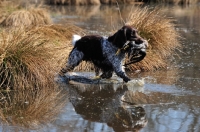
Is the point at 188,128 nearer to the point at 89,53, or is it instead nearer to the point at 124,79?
the point at 124,79

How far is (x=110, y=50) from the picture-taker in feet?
26.2

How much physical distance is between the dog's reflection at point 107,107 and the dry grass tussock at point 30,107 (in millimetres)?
278

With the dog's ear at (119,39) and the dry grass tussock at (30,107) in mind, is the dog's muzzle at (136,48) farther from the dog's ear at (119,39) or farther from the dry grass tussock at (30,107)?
the dry grass tussock at (30,107)

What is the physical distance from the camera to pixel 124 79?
26.2 feet

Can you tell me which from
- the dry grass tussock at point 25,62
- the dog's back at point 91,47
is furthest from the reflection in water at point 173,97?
the dry grass tussock at point 25,62

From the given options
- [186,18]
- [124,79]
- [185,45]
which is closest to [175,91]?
[124,79]

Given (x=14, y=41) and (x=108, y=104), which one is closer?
(x=108, y=104)

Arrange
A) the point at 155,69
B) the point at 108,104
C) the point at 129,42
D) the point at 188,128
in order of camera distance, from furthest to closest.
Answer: the point at 155,69 < the point at 129,42 < the point at 108,104 < the point at 188,128

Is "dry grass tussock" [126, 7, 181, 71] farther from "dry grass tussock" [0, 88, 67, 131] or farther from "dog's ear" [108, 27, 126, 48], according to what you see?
"dry grass tussock" [0, 88, 67, 131]

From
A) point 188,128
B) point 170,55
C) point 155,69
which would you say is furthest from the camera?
point 170,55

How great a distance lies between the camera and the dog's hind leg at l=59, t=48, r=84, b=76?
27.4ft

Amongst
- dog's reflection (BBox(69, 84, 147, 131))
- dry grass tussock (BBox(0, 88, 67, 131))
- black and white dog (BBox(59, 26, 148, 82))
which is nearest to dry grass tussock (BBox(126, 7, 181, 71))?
black and white dog (BBox(59, 26, 148, 82))

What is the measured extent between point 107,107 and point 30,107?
44.5 inches

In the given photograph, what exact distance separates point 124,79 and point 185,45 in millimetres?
6367
